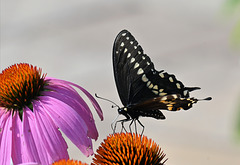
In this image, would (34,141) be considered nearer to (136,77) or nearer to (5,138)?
(5,138)

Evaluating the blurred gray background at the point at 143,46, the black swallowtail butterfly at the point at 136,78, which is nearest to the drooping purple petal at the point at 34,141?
the black swallowtail butterfly at the point at 136,78

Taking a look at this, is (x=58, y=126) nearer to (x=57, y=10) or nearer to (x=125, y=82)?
(x=125, y=82)

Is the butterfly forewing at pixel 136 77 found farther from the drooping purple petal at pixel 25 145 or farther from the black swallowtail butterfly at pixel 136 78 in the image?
the drooping purple petal at pixel 25 145

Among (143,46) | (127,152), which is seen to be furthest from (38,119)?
(143,46)

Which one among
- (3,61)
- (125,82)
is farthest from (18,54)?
(125,82)

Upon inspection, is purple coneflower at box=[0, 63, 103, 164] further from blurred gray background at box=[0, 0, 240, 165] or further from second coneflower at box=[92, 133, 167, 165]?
blurred gray background at box=[0, 0, 240, 165]

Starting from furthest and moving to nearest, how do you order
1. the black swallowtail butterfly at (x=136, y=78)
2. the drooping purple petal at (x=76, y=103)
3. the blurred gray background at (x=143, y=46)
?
the blurred gray background at (x=143, y=46)
the black swallowtail butterfly at (x=136, y=78)
the drooping purple petal at (x=76, y=103)
